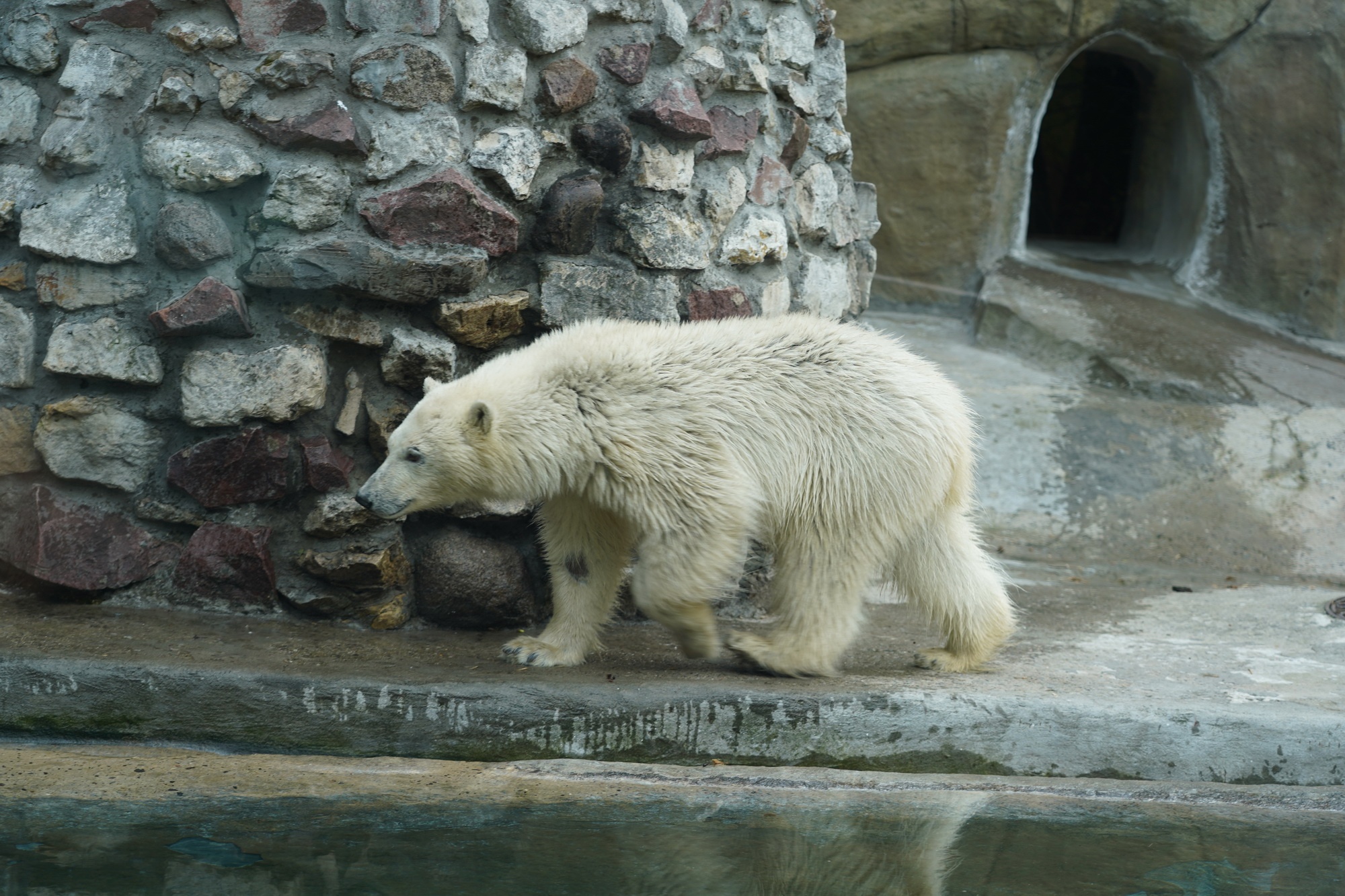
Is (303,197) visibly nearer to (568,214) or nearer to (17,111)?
(568,214)

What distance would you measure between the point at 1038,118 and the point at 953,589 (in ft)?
19.2

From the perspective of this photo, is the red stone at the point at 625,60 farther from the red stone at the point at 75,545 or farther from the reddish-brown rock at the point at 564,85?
the red stone at the point at 75,545

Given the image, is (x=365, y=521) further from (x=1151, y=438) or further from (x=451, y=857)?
(x=1151, y=438)

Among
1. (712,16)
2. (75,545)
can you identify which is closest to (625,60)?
(712,16)

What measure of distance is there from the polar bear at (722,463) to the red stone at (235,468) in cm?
43

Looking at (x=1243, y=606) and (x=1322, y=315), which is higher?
(x=1322, y=315)

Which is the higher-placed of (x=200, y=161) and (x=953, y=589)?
(x=200, y=161)

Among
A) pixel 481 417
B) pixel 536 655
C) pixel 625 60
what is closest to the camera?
pixel 481 417

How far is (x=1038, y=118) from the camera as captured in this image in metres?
8.51

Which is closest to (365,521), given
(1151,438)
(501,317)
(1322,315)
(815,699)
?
(501,317)

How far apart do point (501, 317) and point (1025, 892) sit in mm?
2333

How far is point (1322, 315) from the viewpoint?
309 inches

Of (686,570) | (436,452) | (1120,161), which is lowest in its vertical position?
(686,570)

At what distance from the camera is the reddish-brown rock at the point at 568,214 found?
3861mm
